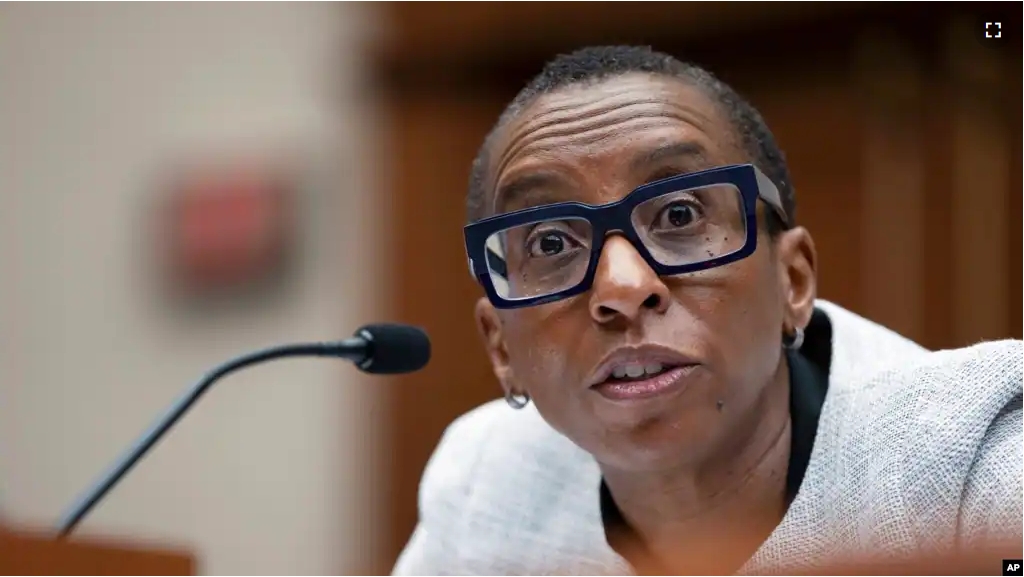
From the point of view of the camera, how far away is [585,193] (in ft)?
3.55

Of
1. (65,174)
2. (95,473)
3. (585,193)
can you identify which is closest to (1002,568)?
(585,193)

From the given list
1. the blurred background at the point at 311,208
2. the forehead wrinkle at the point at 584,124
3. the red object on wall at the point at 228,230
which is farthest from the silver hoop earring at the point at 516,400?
the red object on wall at the point at 228,230

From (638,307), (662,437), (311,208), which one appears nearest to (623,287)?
(638,307)

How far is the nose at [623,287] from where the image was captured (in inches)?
40.0

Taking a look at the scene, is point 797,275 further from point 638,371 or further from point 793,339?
point 638,371

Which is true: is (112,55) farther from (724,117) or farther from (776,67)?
(724,117)

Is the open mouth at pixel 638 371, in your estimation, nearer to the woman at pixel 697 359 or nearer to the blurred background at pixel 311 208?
the woman at pixel 697 359

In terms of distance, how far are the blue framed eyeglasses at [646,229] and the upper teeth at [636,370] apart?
7 cm

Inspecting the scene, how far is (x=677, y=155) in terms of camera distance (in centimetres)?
108

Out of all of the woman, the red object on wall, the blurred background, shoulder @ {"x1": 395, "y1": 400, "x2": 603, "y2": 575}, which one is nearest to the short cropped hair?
the woman

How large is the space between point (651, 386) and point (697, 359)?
4 cm

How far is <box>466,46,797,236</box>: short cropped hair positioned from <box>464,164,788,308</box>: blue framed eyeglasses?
6cm

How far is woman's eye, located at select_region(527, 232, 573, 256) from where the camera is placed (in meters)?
1.09

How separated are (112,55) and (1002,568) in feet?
8.10
